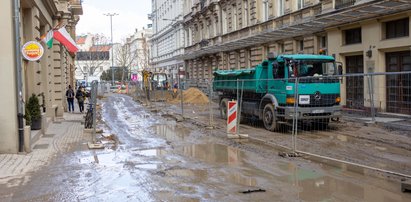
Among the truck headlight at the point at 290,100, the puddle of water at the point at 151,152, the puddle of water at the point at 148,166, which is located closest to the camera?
the puddle of water at the point at 148,166

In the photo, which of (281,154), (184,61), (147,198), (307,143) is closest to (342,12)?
(307,143)

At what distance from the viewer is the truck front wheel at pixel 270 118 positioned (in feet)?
50.1

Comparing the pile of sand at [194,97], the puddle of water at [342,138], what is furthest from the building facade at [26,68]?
the pile of sand at [194,97]

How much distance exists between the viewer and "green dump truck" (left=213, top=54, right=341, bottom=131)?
1332 cm

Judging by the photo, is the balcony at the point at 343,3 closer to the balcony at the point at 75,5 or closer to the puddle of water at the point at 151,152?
the puddle of water at the point at 151,152

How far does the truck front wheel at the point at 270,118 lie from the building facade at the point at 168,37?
41137 mm

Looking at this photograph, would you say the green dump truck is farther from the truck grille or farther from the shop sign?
the shop sign

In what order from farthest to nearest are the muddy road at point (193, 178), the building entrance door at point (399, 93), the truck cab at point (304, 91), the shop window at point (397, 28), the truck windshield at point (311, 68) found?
the shop window at point (397, 28), the truck windshield at point (311, 68), the truck cab at point (304, 91), the building entrance door at point (399, 93), the muddy road at point (193, 178)

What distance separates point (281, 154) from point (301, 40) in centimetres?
1906

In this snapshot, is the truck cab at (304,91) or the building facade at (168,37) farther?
the building facade at (168,37)

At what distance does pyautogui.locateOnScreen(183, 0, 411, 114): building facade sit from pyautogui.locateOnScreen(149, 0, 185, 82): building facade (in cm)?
1746

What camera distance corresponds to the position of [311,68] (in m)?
15.7

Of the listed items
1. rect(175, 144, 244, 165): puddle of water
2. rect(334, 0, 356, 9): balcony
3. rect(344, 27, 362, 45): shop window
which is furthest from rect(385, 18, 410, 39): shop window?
rect(175, 144, 244, 165): puddle of water

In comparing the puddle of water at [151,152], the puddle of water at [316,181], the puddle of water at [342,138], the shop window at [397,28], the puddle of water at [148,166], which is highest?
the shop window at [397,28]
